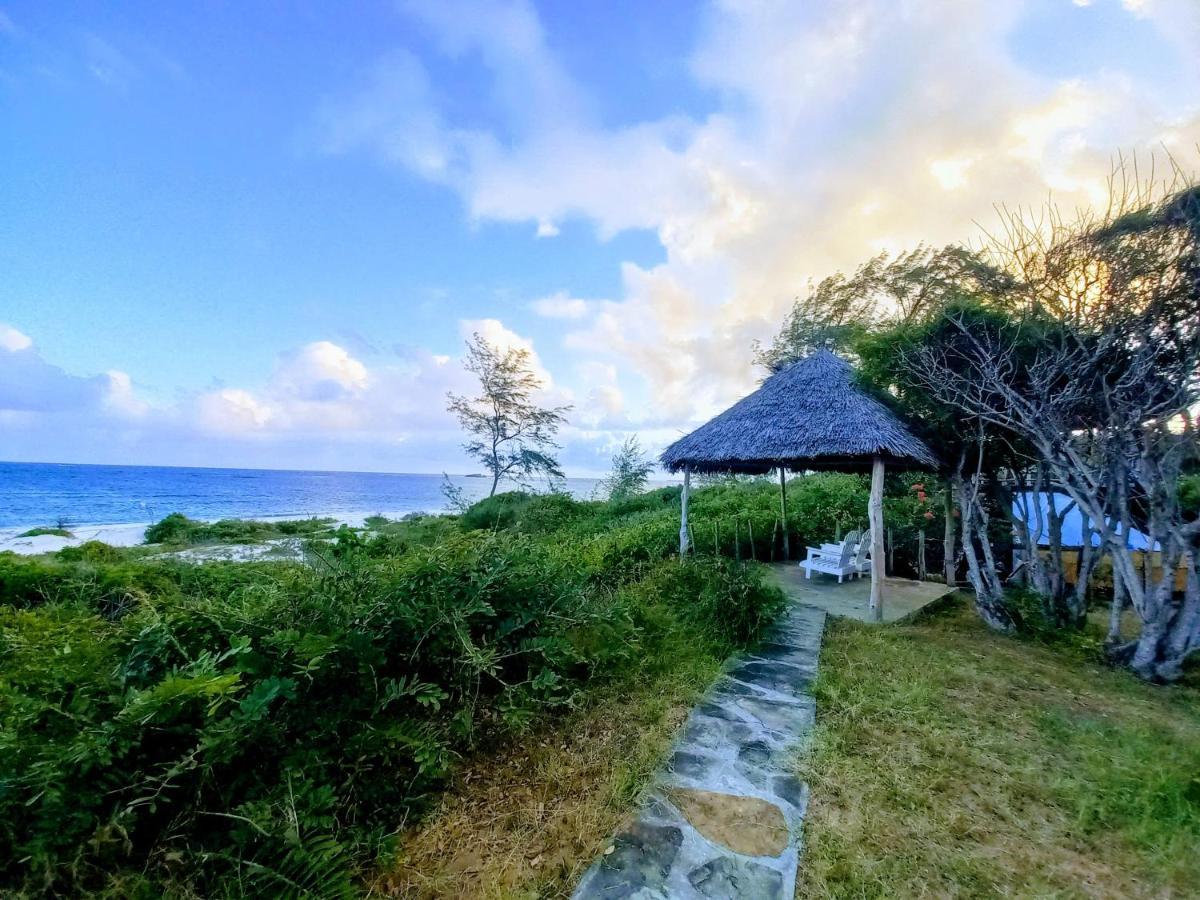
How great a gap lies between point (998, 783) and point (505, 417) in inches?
796

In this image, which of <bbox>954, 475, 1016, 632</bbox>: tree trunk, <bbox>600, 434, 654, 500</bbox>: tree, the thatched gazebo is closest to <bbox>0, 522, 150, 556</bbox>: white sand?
<bbox>600, 434, 654, 500</bbox>: tree

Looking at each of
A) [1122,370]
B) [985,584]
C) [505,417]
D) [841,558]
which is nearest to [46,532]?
[505,417]

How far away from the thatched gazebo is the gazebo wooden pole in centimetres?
1

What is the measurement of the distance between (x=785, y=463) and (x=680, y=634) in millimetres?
3926

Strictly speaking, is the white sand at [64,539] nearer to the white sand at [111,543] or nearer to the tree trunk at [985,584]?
the white sand at [111,543]

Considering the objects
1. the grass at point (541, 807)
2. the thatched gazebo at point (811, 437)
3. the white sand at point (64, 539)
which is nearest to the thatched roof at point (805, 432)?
the thatched gazebo at point (811, 437)

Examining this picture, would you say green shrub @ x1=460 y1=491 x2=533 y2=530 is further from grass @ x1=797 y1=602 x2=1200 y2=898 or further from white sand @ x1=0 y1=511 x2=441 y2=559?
grass @ x1=797 y1=602 x2=1200 y2=898

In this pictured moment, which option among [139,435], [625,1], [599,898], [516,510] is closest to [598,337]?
[516,510]

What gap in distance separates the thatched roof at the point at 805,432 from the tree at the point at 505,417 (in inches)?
564

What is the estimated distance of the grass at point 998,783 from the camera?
221cm

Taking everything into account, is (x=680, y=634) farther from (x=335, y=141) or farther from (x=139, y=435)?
(x=139, y=435)

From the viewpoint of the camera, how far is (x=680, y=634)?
15.9ft

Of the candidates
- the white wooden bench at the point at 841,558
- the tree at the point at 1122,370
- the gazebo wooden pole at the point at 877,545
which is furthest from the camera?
the white wooden bench at the point at 841,558

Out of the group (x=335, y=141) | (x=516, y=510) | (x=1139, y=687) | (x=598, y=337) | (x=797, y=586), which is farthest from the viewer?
(x=516, y=510)
